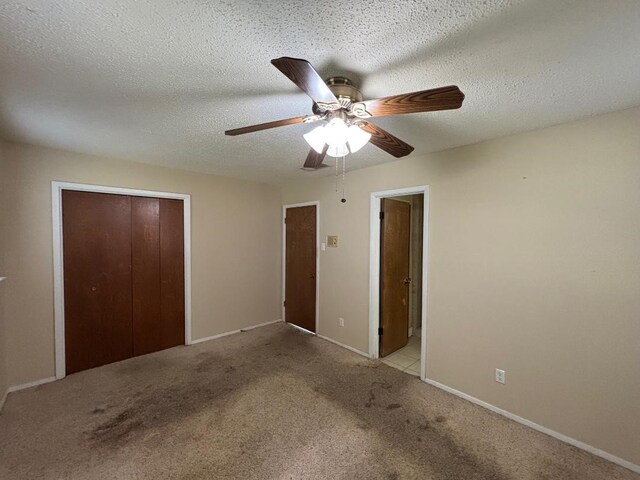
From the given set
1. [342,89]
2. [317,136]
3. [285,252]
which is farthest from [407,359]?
[342,89]

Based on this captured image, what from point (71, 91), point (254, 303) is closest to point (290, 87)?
point (71, 91)

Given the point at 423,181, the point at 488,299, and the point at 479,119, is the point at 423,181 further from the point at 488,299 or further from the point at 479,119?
the point at 488,299

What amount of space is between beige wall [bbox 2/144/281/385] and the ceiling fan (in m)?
2.32

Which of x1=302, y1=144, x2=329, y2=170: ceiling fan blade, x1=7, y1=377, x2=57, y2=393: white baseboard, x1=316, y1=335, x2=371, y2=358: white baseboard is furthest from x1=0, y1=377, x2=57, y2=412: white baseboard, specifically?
x1=302, y1=144, x2=329, y2=170: ceiling fan blade

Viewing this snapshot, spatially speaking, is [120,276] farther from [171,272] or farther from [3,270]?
[3,270]

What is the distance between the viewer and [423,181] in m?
2.71

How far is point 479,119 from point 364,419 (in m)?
2.40

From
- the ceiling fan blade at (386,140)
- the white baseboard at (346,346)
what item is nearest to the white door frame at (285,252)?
the white baseboard at (346,346)

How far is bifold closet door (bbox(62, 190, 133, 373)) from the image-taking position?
274cm

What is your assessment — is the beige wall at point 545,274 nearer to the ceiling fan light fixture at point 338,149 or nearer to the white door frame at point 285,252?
the white door frame at point 285,252

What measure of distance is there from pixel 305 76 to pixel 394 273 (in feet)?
9.10

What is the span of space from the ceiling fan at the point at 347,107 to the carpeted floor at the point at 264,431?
195cm

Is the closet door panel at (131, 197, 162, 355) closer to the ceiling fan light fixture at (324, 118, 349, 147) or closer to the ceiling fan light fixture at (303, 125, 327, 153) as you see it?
the ceiling fan light fixture at (303, 125, 327, 153)

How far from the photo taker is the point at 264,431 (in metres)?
1.98
